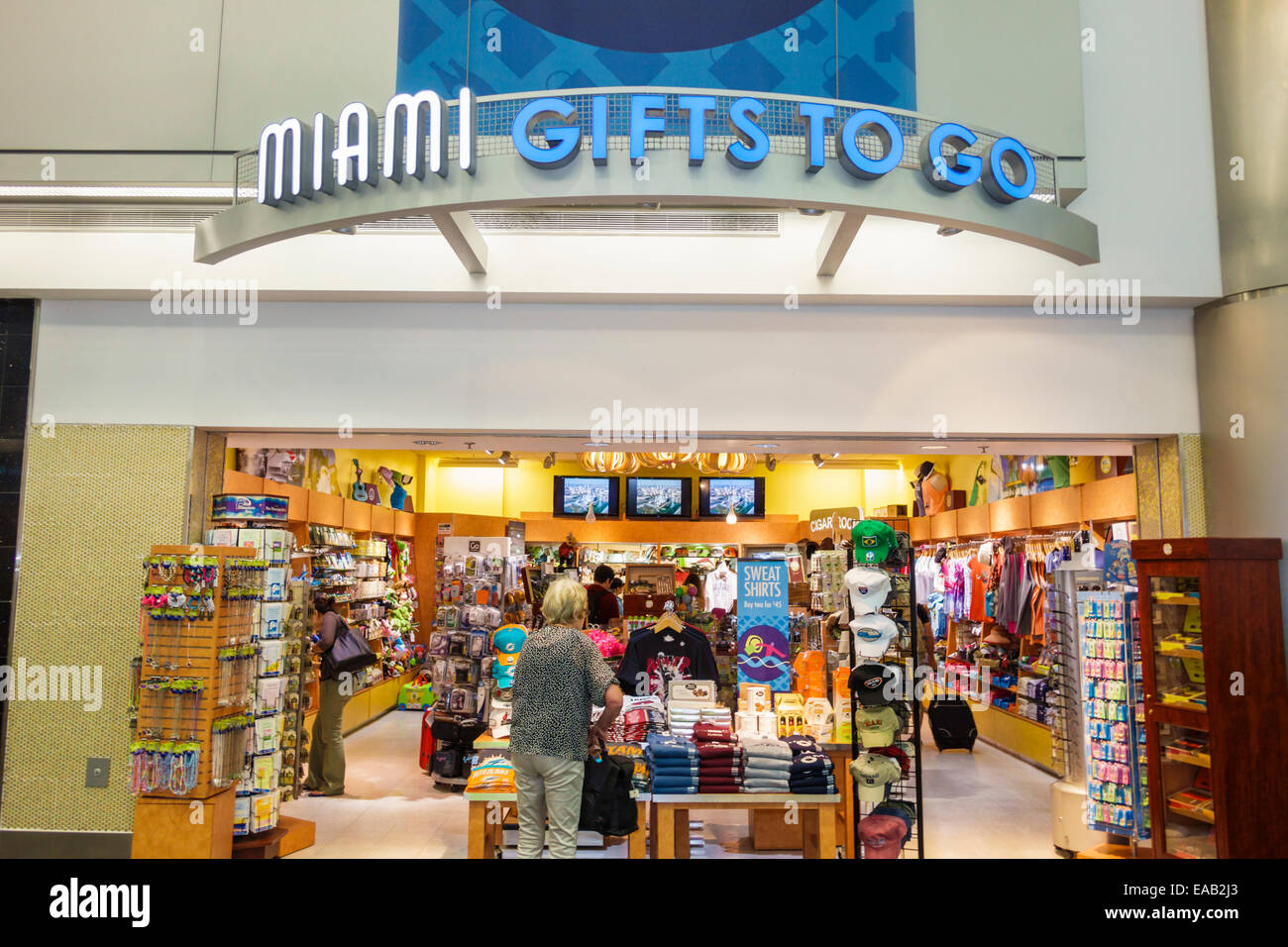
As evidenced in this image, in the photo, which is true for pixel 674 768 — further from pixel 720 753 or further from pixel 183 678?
pixel 183 678

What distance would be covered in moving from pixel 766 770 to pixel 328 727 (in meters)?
4.23

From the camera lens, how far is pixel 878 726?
443 centimetres

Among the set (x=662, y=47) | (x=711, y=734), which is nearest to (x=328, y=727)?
(x=711, y=734)

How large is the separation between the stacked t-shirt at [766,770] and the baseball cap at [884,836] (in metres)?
0.51

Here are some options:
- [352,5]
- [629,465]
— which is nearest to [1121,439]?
[352,5]

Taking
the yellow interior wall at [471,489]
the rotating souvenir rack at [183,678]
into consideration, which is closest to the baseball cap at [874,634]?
the rotating souvenir rack at [183,678]

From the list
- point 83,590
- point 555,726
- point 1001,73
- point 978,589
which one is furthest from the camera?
point 978,589

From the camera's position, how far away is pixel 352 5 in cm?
547

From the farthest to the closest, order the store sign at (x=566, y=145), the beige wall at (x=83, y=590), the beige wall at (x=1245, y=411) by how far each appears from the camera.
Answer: the beige wall at (x=83, y=590)
the beige wall at (x=1245, y=411)
the store sign at (x=566, y=145)

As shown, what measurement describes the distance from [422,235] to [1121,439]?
16.4 feet

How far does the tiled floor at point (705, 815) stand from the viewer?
5.55 meters

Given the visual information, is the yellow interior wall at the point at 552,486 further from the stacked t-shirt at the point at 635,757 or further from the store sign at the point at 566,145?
the store sign at the point at 566,145

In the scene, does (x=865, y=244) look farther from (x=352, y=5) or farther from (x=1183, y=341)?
(x=352, y=5)

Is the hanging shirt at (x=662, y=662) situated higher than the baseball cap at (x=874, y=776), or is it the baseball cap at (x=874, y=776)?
the hanging shirt at (x=662, y=662)
